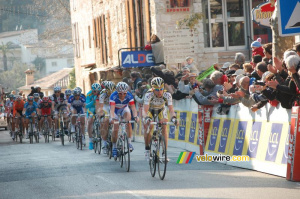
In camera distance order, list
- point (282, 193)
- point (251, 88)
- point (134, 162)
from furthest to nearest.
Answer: point (134, 162) → point (251, 88) → point (282, 193)

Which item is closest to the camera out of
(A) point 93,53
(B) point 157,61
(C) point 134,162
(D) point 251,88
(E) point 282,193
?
(E) point 282,193

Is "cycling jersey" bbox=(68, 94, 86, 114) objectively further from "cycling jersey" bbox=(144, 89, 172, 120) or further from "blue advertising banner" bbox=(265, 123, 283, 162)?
"blue advertising banner" bbox=(265, 123, 283, 162)

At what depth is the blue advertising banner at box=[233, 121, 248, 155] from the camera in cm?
1302

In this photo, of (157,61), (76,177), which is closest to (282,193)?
(76,177)

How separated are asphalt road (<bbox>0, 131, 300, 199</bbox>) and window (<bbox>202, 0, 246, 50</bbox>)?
1078 cm

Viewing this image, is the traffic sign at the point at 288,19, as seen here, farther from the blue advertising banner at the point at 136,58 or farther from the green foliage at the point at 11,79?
the green foliage at the point at 11,79

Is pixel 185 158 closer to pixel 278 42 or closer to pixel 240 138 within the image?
pixel 240 138

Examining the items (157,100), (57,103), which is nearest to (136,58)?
(57,103)

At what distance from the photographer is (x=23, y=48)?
144 meters

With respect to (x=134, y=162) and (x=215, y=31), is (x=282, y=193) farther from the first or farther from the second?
(x=215, y=31)

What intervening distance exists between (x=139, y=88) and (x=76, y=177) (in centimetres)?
874

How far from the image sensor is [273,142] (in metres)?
11.7

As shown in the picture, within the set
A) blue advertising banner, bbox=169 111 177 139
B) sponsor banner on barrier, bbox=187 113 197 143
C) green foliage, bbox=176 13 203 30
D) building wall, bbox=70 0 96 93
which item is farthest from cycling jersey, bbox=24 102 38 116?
building wall, bbox=70 0 96 93

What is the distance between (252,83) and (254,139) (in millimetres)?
1126
